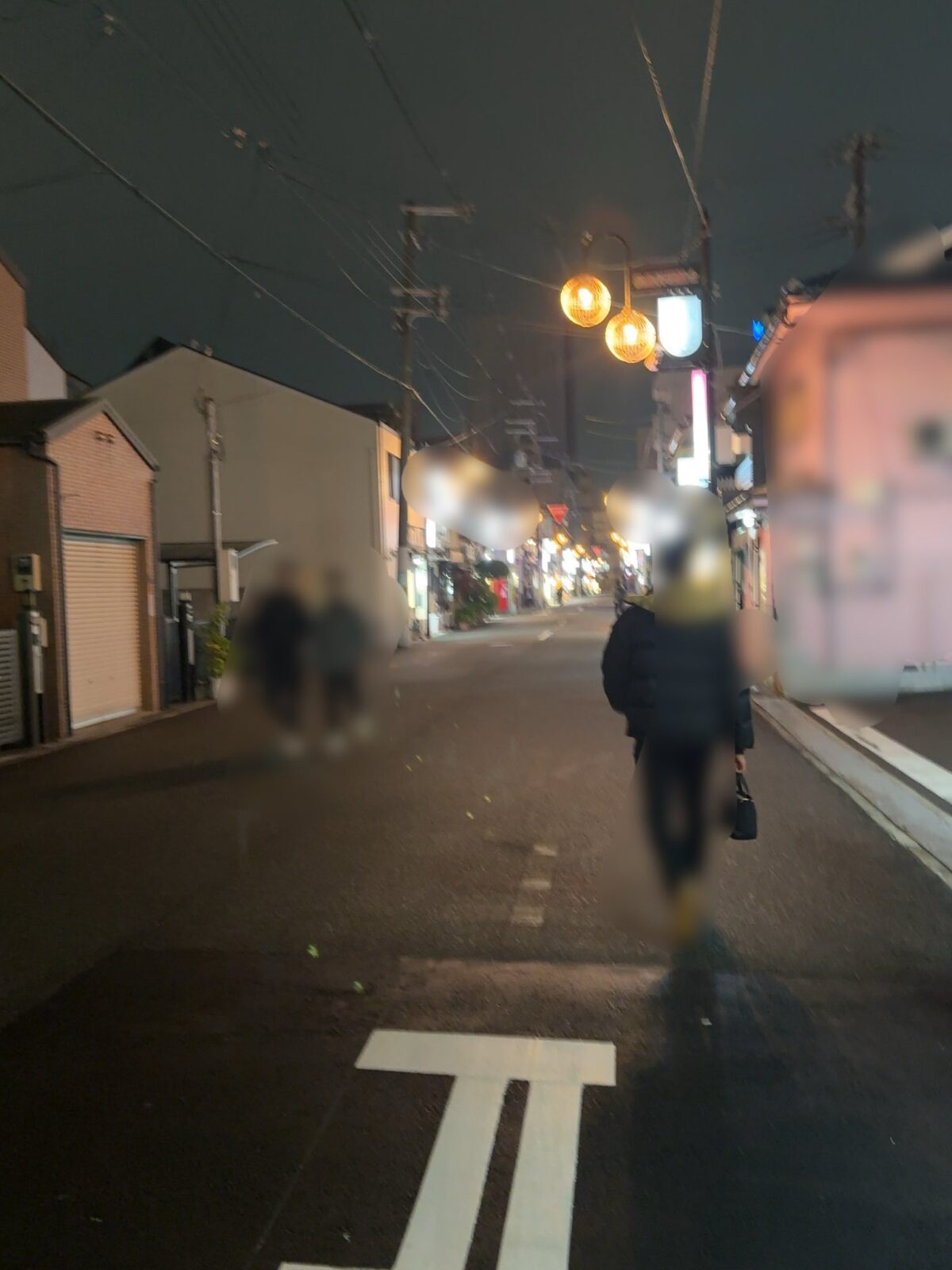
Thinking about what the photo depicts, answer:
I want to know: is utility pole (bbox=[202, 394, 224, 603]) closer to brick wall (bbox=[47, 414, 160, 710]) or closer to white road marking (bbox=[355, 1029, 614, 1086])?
brick wall (bbox=[47, 414, 160, 710])

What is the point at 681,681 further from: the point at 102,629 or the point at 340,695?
the point at 102,629

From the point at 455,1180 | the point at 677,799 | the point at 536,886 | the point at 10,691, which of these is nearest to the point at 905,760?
the point at 536,886

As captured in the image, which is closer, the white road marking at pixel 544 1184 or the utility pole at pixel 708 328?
the white road marking at pixel 544 1184

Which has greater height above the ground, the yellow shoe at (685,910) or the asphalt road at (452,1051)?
the yellow shoe at (685,910)

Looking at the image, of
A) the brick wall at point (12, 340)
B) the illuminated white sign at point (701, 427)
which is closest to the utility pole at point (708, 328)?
the illuminated white sign at point (701, 427)

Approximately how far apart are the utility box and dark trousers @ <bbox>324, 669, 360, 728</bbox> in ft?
29.7

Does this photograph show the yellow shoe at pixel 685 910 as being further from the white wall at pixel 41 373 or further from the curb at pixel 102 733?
the white wall at pixel 41 373

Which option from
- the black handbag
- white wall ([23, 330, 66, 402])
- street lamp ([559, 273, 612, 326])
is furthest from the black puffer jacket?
white wall ([23, 330, 66, 402])

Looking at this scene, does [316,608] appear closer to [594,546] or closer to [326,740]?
[326,740]

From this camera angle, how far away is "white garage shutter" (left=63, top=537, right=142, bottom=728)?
43.6 feet

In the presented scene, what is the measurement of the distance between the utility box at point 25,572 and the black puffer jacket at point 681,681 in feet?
30.6

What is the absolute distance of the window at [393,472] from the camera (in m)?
26.3

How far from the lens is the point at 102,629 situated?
1399cm

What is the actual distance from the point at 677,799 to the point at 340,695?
66.7 inches
